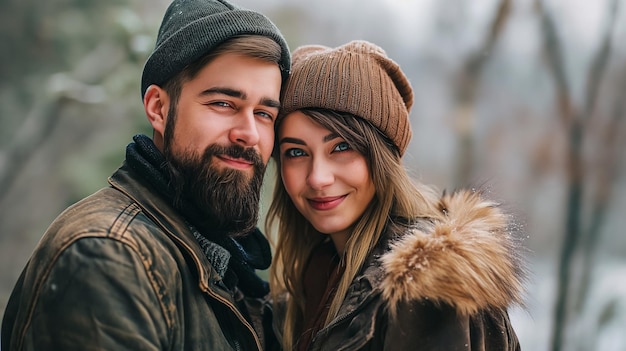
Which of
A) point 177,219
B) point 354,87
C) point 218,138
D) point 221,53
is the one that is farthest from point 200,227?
point 354,87

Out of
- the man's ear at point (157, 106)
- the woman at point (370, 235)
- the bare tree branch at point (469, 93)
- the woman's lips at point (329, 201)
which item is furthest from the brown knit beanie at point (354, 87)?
the bare tree branch at point (469, 93)

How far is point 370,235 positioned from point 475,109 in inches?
136

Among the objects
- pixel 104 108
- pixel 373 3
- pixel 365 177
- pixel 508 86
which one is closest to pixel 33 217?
pixel 104 108

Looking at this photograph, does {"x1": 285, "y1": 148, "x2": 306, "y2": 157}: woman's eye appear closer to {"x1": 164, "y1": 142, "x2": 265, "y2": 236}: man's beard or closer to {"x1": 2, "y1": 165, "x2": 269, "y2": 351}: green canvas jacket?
{"x1": 164, "y1": 142, "x2": 265, "y2": 236}: man's beard

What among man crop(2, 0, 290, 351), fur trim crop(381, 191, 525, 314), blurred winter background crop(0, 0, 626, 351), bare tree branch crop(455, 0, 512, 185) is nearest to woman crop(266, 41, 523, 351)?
fur trim crop(381, 191, 525, 314)

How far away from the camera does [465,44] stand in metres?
5.24

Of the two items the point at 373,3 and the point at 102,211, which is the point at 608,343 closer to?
the point at 373,3

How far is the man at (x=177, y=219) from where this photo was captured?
1.48 meters

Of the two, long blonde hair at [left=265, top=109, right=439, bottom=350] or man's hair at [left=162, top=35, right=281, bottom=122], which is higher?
man's hair at [left=162, top=35, right=281, bottom=122]

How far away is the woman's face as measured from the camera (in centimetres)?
207

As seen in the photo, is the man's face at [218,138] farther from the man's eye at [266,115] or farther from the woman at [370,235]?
the woman at [370,235]

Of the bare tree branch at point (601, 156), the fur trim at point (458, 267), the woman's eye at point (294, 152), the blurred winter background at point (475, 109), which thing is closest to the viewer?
the fur trim at point (458, 267)

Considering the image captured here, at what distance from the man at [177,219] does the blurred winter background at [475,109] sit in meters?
2.85

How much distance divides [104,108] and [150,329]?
3.53 m
